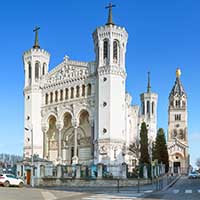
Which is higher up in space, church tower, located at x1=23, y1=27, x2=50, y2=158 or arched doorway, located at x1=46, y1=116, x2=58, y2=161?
church tower, located at x1=23, y1=27, x2=50, y2=158

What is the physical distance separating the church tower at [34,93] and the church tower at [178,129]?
188 ft

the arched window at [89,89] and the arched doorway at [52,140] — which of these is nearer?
the arched window at [89,89]

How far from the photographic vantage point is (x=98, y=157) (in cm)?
6328

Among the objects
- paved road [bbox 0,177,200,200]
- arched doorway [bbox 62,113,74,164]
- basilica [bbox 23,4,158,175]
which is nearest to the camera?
paved road [bbox 0,177,200,200]

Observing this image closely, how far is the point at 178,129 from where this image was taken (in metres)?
130

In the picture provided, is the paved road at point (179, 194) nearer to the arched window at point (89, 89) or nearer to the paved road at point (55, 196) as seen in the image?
the paved road at point (55, 196)

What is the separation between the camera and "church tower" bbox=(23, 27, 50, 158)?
243 ft

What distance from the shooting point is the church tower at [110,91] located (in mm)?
63375

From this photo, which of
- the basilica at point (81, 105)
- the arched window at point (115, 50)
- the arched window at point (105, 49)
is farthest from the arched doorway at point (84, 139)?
the arched window at point (115, 50)

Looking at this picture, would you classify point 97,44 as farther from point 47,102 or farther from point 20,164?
point 20,164

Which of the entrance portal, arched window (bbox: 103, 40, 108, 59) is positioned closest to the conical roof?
the entrance portal

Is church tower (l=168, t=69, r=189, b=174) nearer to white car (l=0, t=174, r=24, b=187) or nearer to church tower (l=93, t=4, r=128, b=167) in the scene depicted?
church tower (l=93, t=4, r=128, b=167)

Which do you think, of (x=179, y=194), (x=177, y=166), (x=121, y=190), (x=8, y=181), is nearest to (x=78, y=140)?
(x=8, y=181)

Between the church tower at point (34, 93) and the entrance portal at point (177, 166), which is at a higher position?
the church tower at point (34, 93)
